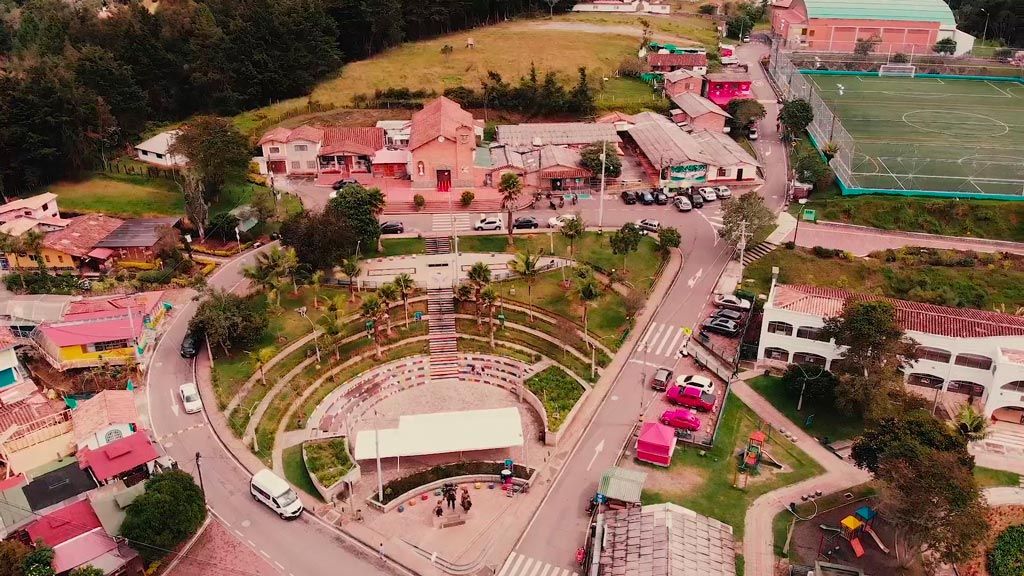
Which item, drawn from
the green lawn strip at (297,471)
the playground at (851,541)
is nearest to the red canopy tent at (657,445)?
the playground at (851,541)

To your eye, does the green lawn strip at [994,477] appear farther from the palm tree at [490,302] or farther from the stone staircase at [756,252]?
the palm tree at [490,302]

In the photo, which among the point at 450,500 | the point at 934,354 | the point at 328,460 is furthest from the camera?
the point at 934,354

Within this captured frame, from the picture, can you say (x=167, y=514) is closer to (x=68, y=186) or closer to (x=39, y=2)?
(x=68, y=186)

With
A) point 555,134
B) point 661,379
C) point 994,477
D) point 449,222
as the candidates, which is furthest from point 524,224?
point 994,477

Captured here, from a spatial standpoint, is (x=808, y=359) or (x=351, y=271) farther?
(x=351, y=271)

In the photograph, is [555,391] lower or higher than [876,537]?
higher

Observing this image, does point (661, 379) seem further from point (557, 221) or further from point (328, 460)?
point (557, 221)

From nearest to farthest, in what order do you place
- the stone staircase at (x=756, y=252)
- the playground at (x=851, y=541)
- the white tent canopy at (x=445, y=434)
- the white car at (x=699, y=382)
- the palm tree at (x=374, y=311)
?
the playground at (x=851, y=541)
the white tent canopy at (x=445, y=434)
the white car at (x=699, y=382)
the palm tree at (x=374, y=311)
the stone staircase at (x=756, y=252)

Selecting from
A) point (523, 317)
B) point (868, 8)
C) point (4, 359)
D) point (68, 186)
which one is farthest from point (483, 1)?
point (4, 359)
